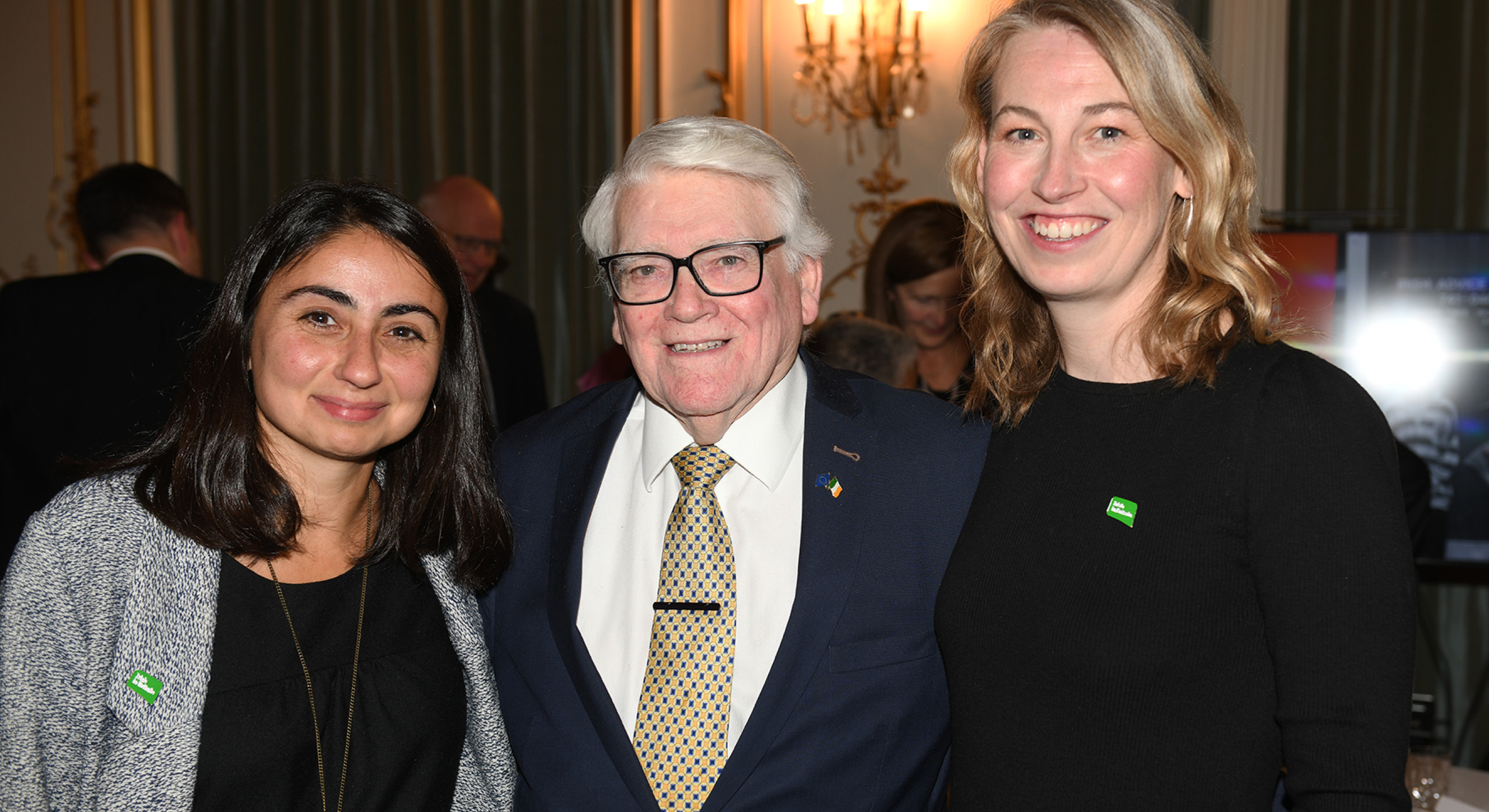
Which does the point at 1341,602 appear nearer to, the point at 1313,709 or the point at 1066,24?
the point at 1313,709

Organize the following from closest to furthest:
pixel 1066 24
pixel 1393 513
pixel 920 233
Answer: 1. pixel 1393 513
2. pixel 1066 24
3. pixel 920 233

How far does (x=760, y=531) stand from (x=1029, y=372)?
0.50 meters

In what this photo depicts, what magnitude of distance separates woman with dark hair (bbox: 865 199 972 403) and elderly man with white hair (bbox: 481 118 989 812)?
1671 millimetres

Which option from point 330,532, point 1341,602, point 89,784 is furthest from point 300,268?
point 1341,602

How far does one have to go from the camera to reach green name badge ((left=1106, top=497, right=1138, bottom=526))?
1.40 meters

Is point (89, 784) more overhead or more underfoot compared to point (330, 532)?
more underfoot

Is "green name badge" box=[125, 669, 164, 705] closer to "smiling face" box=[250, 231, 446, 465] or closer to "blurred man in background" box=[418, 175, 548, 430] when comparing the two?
"smiling face" box=[250, 231, 446, 465]

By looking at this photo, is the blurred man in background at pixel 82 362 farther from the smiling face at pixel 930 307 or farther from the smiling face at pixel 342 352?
the smiling face at pixel 930 307

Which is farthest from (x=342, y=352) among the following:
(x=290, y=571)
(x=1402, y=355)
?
(x=1402, y=355)

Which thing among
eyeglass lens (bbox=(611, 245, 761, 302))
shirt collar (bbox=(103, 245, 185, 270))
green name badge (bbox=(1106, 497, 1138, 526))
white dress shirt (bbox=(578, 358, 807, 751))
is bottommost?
white dress shirt (bbox=(578, 358, 807, 751))

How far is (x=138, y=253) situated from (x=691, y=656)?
2809 millimetres

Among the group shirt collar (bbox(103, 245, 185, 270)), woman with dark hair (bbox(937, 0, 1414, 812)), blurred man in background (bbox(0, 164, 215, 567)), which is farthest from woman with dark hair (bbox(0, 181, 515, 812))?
shirt collar (bbox(103, 245, 185, 270))

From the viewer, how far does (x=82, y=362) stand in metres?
3.30

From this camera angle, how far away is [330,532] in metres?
1.80
